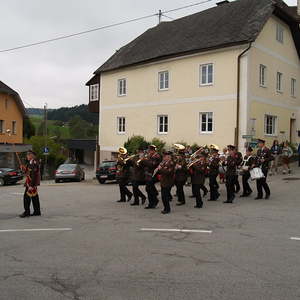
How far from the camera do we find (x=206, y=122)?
25.5 metres

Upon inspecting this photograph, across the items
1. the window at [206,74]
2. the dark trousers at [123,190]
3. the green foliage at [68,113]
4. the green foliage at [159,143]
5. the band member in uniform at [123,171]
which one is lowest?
the dark trousers at [123,190]

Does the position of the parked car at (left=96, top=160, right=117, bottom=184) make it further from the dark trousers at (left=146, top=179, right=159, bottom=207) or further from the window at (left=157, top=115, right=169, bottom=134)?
the dark trousers at (left=146, top=179, right=159, bottom=207)

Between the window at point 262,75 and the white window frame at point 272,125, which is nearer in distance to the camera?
the window at point 262,75

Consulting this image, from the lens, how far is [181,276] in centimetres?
556

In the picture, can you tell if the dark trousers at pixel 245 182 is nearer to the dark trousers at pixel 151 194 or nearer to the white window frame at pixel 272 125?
the dark trousers at pixel 151 194

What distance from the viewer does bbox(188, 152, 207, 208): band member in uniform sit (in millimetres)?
11672

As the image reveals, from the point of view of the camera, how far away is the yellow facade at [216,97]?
2378 centimetres

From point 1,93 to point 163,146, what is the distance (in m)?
24.6

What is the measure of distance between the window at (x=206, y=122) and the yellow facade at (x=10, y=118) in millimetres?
27088

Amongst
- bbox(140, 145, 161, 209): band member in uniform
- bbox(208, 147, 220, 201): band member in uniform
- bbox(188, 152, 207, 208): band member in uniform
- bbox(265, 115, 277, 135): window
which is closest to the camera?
bbox(188, 152, 207, 208): band member in uniform

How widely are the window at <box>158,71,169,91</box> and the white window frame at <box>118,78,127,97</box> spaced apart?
3966 millimetres

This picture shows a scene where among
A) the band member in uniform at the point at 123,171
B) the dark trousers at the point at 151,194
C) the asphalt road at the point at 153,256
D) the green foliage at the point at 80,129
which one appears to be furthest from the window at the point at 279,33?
the green foliage at the point at 80,129

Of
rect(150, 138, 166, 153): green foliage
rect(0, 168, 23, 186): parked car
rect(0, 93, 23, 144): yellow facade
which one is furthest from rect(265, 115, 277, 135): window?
rect(0, 93, 23, 144): yellow facade

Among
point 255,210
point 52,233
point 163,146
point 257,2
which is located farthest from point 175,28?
point 52,233
